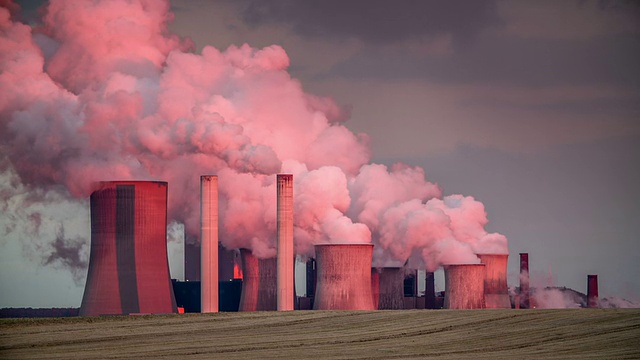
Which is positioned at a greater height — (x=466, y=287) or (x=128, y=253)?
(x=128, y=253)

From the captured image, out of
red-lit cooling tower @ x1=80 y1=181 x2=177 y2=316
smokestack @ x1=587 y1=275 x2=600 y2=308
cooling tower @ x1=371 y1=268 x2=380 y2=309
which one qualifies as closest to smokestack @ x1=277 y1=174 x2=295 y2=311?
red-lit cooling tower @ x1=80 y1=181 x2=177 y2=316

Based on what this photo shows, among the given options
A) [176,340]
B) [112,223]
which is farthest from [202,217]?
[176,340]

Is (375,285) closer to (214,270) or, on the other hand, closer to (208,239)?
(214,270)

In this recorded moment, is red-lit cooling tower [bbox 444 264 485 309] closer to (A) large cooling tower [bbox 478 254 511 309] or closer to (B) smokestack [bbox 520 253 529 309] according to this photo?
(A) large cooling tower [bbox 478 254 511 309]

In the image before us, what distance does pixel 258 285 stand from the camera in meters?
87.5

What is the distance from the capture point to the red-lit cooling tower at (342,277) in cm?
7769

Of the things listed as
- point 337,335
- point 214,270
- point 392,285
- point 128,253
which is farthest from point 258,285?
point 337,335

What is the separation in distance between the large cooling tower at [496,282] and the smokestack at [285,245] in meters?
11.9

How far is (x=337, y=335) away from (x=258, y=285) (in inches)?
989

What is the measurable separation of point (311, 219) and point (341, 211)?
10.7 feet

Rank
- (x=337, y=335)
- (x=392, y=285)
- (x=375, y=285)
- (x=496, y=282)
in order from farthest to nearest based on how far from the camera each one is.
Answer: (x=392, y=285), (x=375, y=285), (x=496, y=282), (x=337, y=335)

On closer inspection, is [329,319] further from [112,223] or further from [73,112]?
[73,112]

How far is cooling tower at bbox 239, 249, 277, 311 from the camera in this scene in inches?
3418

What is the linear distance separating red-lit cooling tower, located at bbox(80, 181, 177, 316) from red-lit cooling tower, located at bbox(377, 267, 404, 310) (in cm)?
1535
